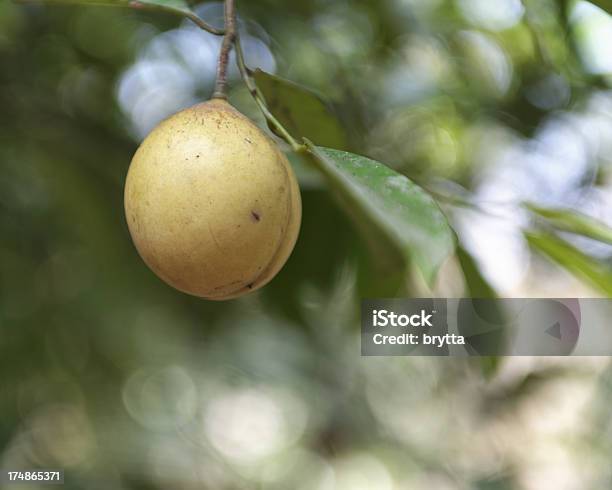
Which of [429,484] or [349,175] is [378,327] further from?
[429,484]

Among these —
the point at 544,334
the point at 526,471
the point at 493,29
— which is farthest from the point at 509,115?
the point at 526,471

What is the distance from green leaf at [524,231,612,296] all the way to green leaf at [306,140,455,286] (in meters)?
0.24

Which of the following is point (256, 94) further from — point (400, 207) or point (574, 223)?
point (574, 223)

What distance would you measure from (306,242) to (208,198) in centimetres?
38

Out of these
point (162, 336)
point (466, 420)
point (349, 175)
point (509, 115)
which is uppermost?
point (349, 175)

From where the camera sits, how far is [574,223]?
0.61 metres

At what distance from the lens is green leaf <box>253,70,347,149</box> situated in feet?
1.92

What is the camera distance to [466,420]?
1469mm

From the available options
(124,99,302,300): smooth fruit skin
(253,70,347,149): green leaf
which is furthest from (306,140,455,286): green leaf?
(253,70,347,149): green leaf

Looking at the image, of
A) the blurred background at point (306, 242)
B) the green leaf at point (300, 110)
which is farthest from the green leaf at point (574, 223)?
the green leaf at point (300, 110)

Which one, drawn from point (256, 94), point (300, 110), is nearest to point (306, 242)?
point (300, 110)

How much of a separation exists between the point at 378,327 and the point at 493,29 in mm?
521

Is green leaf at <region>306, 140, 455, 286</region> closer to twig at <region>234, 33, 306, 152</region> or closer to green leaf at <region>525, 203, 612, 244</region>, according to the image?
twig at <region>234, 33, 306, 152</region>

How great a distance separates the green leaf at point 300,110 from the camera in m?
0.59
